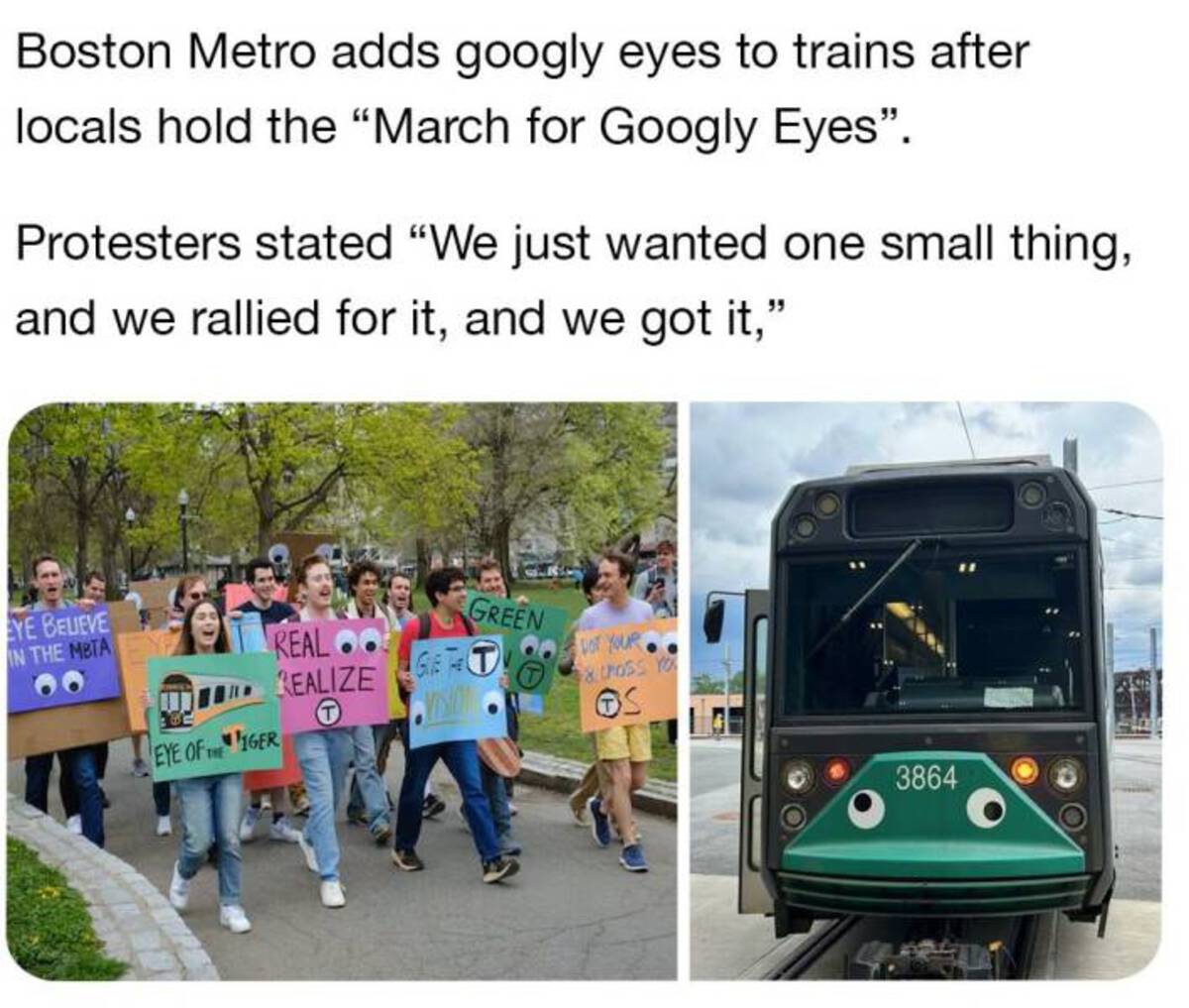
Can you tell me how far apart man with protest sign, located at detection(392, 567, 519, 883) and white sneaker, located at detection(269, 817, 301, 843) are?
490mm

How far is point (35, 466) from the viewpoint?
21.3 ft

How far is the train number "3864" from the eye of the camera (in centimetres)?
605

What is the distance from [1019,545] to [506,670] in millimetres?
2324

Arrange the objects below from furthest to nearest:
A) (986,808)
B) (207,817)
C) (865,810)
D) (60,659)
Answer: (60,659) → (207,817) → (865,810) → (986,808)

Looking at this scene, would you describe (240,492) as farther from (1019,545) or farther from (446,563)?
(1019,545)

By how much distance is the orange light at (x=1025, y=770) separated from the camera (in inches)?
238

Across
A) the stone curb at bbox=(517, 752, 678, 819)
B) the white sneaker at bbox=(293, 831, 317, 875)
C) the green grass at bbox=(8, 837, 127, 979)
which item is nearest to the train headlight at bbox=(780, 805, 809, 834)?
the stone curb at bbox=(517, 752, 678, 819)

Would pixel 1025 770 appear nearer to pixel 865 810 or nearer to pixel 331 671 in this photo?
pixel 865 810

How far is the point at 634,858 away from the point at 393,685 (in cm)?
137

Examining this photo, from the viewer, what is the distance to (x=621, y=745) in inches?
267

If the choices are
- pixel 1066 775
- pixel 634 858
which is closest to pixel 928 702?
pixel 1066 775

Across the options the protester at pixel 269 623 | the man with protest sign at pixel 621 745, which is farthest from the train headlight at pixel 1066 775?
the protester at pixel 269 623

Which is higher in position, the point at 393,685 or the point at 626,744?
the point at 393,685
